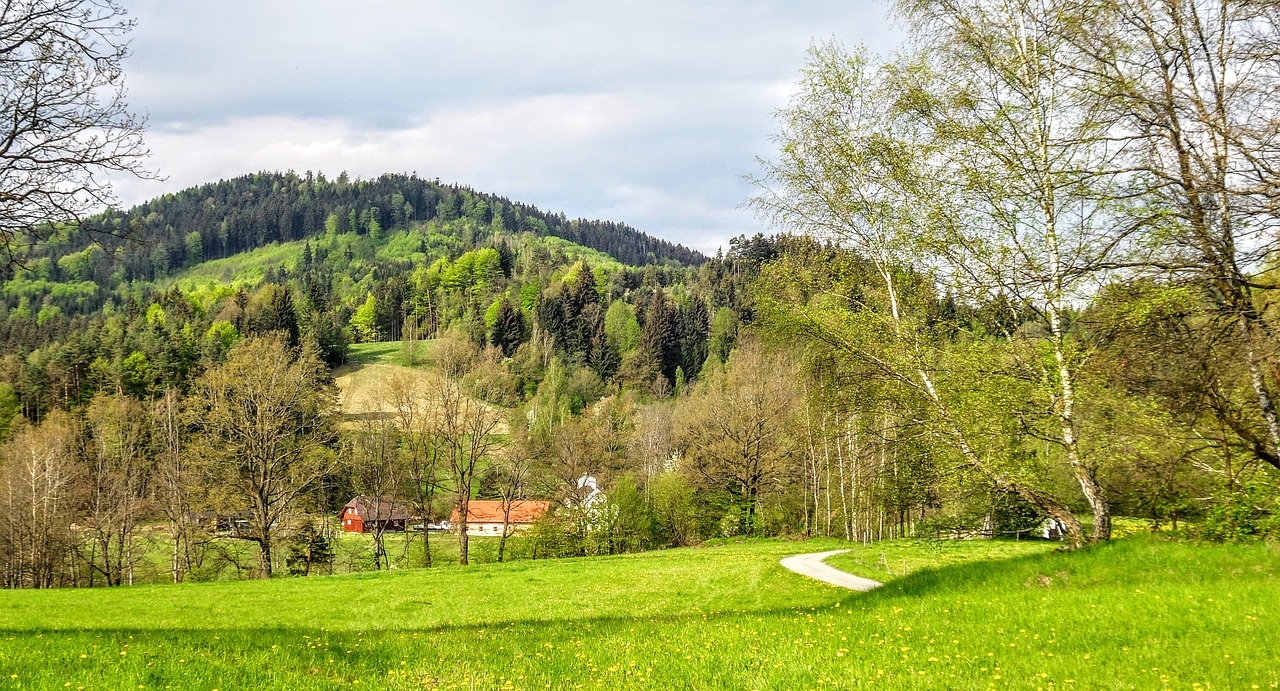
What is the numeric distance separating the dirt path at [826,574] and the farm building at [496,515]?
80.6 ft

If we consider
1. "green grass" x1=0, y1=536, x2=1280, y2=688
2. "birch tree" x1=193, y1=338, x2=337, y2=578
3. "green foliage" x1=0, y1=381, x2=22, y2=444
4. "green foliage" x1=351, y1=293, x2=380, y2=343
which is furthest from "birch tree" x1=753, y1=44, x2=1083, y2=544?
"green foliage" x1=351, y1=293, x2=380, y2=343

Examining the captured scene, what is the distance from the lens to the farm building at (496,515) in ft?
165

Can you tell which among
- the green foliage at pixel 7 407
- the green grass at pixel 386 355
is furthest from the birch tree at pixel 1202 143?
the green grass at pixel 386 355

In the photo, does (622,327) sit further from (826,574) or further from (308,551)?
(826,574)

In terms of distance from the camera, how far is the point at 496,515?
72688mm

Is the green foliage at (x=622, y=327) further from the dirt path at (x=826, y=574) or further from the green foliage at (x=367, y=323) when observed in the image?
the dirt path at (x=826, y=574)

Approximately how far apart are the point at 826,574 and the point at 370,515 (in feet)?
131

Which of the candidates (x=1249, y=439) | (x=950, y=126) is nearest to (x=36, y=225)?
(x=950, y=126)

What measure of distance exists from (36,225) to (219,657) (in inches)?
291

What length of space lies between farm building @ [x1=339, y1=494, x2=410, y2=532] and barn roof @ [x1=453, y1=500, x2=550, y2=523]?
15.8ft

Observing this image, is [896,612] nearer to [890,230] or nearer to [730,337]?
[890,230]

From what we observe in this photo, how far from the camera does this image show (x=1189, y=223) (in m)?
11.8

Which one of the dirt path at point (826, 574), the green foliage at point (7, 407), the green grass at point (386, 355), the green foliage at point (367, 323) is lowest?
the dirt path at point (826, 574)

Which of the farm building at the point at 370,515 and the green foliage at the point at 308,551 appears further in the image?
the farm building at the point at 370,515
